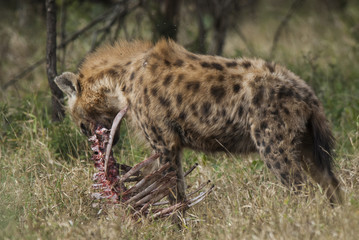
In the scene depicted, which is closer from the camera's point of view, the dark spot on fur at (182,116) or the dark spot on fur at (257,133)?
the dark spot on fur at (257,133)

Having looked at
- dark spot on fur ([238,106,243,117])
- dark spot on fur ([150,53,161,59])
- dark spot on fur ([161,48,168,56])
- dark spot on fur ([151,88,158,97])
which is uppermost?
dark spot on fur ([161,48,168,56])

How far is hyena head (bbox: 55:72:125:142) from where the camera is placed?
15.3ft

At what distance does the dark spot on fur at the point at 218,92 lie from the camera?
419 cm

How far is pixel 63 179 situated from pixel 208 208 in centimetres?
123

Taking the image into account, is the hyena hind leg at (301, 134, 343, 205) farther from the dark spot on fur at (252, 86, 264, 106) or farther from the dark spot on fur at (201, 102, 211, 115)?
the dark spot on fur at (201, 102, 211, 115)

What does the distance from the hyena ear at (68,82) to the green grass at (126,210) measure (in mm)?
531

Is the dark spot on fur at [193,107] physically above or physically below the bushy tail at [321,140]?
above

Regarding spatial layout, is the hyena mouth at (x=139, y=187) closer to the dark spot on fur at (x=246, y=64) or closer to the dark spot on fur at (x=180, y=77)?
the dark spot on fur at (x=180, y=77)

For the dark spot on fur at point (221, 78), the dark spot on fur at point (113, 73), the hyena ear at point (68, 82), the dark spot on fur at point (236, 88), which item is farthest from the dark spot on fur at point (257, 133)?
the hyena ear at point (68, 82)

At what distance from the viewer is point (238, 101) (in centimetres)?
411

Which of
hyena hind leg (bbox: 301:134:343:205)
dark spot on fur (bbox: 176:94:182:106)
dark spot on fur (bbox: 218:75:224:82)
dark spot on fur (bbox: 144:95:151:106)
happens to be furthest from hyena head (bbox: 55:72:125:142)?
hyena hind leg (bbox: 301:134:343:205)

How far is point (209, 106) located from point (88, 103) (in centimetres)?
103

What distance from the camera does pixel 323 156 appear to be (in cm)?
404

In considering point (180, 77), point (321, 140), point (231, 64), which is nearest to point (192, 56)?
point (180, 77)
